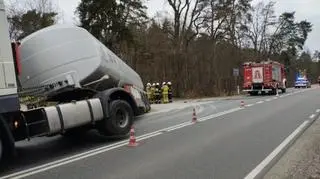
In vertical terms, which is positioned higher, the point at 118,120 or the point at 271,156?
the point at 118,120

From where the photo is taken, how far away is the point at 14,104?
411 inches

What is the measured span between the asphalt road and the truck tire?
0.30 m

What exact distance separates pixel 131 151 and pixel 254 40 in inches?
2924

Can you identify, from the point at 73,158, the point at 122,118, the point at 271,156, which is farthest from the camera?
the point at 122,118

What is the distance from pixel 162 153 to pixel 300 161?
2831mm

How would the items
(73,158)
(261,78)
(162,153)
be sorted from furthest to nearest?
1. (261,78)
2. (162,153)
3. (73,158)

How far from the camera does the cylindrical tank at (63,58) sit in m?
13.3

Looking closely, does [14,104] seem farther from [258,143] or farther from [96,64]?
[258,143]

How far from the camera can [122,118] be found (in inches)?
567

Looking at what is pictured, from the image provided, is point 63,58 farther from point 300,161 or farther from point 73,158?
point 300,161

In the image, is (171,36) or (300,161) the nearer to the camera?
(300,161)

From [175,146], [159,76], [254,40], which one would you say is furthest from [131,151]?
[254,40]

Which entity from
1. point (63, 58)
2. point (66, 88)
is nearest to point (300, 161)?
point (66, 88)

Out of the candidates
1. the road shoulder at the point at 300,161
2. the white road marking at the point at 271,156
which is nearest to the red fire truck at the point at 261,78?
the white road marking at the point at 271,156
